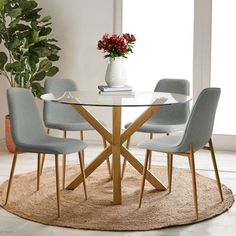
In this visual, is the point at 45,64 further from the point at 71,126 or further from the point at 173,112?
the point at 173,112

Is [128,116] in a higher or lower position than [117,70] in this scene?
lower

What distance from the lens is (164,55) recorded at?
634 centimetres

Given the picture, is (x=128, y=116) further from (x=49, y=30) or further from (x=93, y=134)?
(x=49, y=30)

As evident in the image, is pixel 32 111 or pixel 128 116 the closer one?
pixel 32 111

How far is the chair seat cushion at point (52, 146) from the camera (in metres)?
3.93

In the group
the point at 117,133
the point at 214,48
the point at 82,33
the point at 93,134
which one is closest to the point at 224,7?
the point at 214,48

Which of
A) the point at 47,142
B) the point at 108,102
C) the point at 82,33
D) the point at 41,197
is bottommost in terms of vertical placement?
the point at 41,197

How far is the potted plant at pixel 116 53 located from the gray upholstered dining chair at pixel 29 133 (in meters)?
0.66

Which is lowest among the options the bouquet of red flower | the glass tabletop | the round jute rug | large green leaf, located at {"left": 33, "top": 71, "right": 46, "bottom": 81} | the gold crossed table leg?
the round jute rug

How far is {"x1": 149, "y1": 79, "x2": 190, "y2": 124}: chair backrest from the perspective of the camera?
197 inches

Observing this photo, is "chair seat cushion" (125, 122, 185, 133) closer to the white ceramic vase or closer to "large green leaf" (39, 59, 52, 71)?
the white ceramic vase

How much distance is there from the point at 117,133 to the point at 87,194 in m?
0.56

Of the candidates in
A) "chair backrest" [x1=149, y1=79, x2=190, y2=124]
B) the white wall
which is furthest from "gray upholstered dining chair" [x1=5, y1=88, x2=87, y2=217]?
the white wall

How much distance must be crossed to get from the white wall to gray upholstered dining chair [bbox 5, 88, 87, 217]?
227 cm
